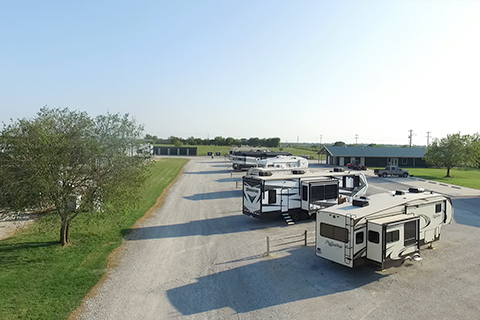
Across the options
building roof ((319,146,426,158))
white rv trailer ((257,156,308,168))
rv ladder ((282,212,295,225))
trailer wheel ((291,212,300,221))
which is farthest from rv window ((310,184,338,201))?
building roof ((319,146,426,158))

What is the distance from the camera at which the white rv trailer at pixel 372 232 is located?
1140cm

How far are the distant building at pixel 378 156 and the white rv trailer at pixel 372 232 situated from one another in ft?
143

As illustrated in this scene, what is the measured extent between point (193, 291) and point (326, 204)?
11.1 meters

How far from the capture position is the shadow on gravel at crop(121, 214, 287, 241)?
16.7 metres

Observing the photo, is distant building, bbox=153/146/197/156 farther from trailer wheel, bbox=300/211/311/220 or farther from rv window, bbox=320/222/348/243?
rv window, bbox=320/222/348/243

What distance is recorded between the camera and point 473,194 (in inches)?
1127

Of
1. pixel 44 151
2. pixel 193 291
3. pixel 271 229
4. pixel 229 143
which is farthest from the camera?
pixel 229 143

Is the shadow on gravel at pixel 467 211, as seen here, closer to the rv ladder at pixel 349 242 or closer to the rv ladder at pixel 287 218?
the rv ladder at pixel 287 218

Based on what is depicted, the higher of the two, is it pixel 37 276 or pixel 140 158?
pixel 140 158

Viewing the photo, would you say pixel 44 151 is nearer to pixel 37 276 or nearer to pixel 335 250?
pixel 37 276

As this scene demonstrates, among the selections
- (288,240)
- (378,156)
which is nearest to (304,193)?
(288,240)

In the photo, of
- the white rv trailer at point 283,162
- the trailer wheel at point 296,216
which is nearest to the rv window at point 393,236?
the trailer wheel at point 296,216

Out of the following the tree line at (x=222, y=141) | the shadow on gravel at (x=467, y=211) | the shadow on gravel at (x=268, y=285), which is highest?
the tree line at (x=222, y=141)

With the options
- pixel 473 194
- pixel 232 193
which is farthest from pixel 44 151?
pixel 473 194
